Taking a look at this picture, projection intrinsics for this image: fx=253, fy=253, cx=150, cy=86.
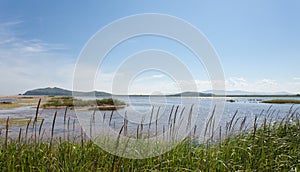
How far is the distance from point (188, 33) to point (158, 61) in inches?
35.8

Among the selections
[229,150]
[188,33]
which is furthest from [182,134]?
[188,33]

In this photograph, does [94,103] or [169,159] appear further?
[94,103]

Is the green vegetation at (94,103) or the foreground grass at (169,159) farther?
the green vegetation at (94,103)

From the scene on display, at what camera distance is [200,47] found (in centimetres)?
466

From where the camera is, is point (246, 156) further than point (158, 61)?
No

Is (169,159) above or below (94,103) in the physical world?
below

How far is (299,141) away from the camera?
5.16 metres

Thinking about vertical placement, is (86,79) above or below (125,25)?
below

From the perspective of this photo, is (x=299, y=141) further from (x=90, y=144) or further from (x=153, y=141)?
(x=90, y=144)

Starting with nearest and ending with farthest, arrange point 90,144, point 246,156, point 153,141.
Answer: point 246,156 → point 90,144 → point 153,141

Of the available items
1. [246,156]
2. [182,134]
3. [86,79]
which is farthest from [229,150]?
[86,79]

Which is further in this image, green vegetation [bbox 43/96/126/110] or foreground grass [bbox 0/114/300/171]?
green vegetation [bbox 43/96/126/110]

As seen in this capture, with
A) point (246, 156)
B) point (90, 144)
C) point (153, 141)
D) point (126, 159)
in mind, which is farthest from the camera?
point (153, 141)

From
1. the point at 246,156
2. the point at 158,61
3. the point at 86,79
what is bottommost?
the point at 246,156
